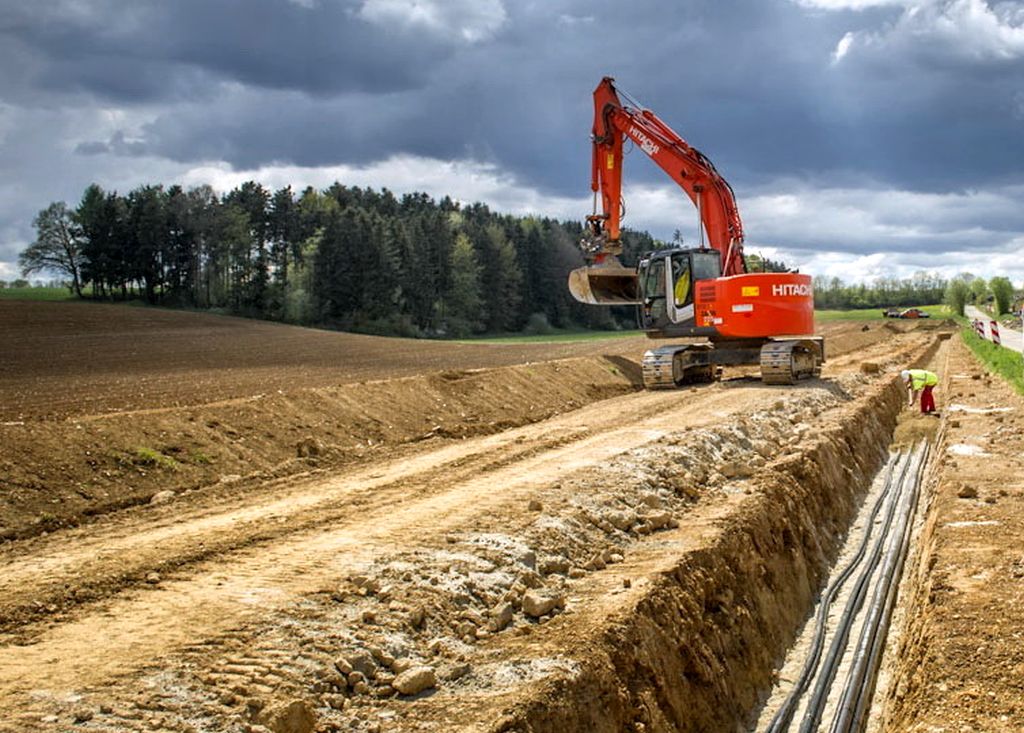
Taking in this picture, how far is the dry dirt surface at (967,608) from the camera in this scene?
21.6 feet

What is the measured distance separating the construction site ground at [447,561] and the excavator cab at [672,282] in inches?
170

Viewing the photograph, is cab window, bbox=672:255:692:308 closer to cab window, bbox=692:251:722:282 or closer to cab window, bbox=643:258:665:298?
cab window, bbox=692:251:722:282

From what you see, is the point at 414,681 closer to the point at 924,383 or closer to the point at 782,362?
the point at 782,362

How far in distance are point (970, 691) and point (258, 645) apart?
5141mm

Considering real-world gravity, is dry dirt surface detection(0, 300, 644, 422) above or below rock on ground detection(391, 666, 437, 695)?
above

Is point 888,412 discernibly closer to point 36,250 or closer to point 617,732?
point 617,732

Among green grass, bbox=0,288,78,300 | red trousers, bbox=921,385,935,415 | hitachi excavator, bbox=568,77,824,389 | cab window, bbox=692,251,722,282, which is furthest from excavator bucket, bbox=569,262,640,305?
green grass, bbox=0,288,78,300

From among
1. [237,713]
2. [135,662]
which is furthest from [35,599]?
[237,713]

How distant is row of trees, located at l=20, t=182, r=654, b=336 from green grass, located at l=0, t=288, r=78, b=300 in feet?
10.9

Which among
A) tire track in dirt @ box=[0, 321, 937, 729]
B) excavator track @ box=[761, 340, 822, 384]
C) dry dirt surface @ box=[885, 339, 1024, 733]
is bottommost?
dry dirt surface @ box=[885, 339, 1024, 733]

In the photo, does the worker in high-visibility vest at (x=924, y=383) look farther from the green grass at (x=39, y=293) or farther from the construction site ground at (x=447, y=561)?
the green grass at (x=39, y=293)

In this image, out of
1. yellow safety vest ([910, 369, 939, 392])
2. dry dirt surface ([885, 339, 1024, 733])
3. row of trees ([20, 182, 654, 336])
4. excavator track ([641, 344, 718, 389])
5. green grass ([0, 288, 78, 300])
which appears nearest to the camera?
dry dirt surface ([885, 339, 1024, 733])

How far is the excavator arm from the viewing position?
22.9 metres

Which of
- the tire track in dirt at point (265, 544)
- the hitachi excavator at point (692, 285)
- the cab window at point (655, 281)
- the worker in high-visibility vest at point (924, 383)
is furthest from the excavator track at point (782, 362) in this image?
the tire track in dirt at point (265, 544)
